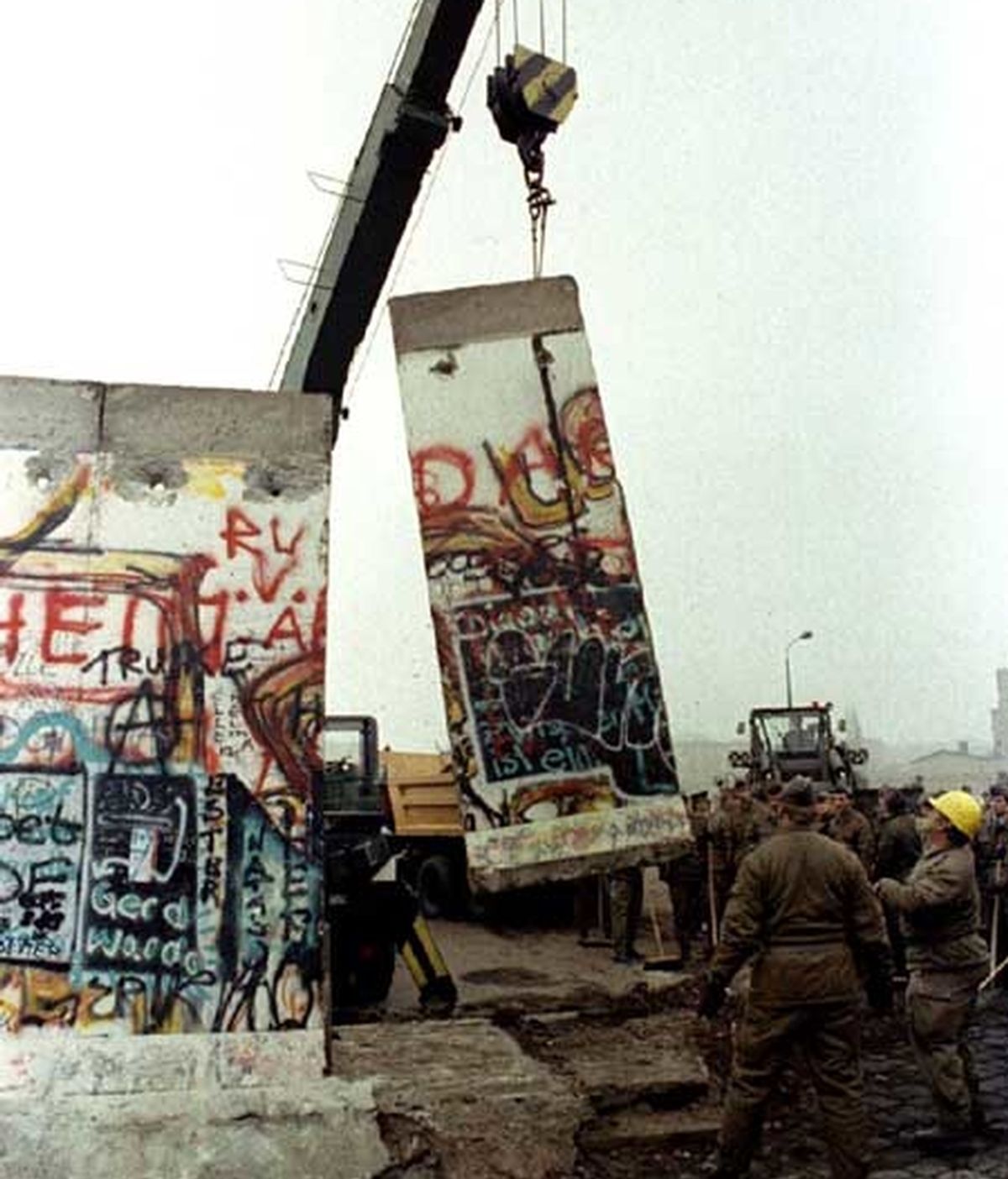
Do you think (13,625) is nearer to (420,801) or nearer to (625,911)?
(625,911)

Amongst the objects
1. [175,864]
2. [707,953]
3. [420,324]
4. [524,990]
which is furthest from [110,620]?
[707,953]

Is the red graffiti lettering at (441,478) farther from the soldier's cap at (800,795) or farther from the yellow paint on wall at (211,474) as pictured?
the soldier's cap at (800,795)

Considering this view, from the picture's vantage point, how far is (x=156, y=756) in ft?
17.1

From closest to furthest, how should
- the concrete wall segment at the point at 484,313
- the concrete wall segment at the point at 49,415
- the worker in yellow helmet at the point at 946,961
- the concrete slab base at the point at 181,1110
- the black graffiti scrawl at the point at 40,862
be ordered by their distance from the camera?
the concrete slab base at the point at 181,1110
the black graffiti scrawl at the point at 40,862
the concrete wall segment at the point at 49,415
the worker in yellow helmet at the point at 946,961
the concrete wall segment at the point at 484,313

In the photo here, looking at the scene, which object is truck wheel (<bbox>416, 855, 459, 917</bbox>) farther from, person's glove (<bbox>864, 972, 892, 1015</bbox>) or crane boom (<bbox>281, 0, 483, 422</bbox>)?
person's glove (<bbox>864, 972, 892, 1015</bbox>)

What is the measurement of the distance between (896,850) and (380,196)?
6.80 meters

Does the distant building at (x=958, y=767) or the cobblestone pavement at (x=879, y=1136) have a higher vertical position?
the distant building at (x=958, y=767)

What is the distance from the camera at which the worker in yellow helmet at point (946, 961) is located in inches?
224

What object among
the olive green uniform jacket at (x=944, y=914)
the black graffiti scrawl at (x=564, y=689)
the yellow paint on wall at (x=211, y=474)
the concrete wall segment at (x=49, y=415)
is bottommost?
the olive green uniform jacket at (x=944, y=914)

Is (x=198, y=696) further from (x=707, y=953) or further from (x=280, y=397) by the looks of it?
(x=707, y=953)

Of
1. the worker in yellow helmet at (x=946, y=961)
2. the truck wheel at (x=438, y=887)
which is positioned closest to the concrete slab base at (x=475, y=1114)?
the worker in yellow helmet at (x=946, y=961)

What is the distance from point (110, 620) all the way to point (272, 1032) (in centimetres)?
196

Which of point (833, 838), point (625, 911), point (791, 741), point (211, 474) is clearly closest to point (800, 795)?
point (211, 474)

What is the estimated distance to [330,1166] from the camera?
4.73 m
